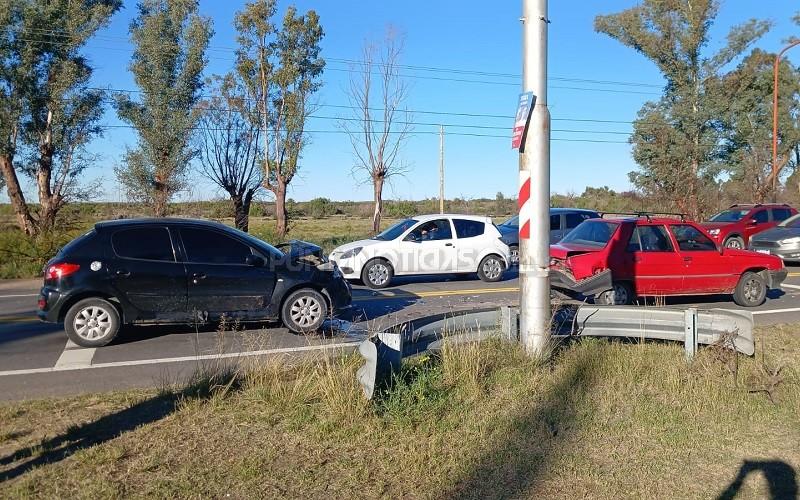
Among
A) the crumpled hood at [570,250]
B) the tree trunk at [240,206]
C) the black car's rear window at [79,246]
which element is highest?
the tree trunk at [240,206]

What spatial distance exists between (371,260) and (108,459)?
1035cm

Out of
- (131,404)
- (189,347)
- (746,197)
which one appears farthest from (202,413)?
(746,197)

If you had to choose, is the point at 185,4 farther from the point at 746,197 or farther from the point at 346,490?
the point at 746,197

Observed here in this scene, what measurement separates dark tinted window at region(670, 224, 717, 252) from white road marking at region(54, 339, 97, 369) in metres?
9.29

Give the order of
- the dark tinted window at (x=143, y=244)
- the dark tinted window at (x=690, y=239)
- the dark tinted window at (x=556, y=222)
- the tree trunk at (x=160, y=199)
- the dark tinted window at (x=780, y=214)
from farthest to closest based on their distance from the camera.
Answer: the tree trunk at (x=160, y=199), the dark tinted window at (x=780, y=214), the dark tinted window at (x=556, y=222), the dark tinted window at (x=690, y=239), the dark tinted window at (x=143, y=244)

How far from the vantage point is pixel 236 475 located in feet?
14.7

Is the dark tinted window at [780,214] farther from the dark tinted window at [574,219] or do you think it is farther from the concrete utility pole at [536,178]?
the concrete utility pole at [536,178]

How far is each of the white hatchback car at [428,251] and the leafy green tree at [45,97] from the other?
12161 mm

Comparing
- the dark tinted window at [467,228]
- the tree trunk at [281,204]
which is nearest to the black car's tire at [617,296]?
the dark tinted window at [467,228]

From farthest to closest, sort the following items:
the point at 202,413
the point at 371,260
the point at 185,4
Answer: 1. the point at 185,4
2. the point at 371,260
3. the point at 202,413

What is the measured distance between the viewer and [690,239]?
39.7ft

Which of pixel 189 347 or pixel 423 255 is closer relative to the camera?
pixel 189 347

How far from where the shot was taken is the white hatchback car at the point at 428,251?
14.9 metres

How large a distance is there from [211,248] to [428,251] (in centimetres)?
675
